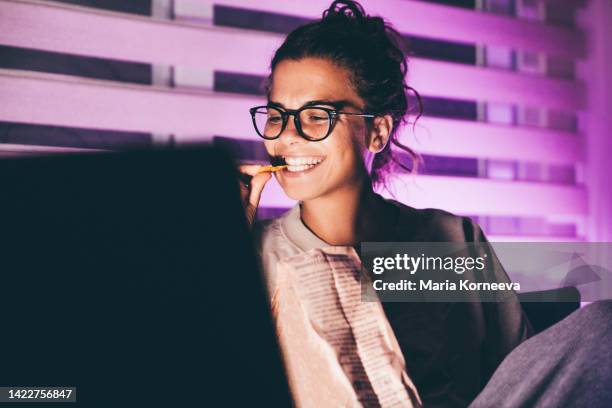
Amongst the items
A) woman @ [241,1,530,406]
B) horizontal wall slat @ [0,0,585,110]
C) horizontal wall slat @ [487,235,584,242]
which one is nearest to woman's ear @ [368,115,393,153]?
woman @ [241,1,530,406]

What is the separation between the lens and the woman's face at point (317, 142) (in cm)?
121

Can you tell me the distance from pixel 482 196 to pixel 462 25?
26.6 inches

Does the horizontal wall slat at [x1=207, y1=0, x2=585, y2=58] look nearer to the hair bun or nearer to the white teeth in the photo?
the hair bun

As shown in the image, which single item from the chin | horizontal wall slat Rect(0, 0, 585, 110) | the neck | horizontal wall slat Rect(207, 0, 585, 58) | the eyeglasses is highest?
horizontal wall slat Rect(207, 0, 585, 58)

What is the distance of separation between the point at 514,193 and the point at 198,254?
81.4 inches

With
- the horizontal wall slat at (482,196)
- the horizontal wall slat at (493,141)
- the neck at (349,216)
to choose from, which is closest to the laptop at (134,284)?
the neck at (349,216)

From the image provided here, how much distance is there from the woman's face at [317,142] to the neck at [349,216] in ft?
0.10

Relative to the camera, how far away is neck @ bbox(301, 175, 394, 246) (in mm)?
1268

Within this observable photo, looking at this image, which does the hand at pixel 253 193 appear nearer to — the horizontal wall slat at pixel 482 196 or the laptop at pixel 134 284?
the horizontal wall slat at pixel 482 196

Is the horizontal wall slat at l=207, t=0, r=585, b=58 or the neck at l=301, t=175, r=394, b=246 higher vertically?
the horizontal wall slat at l=207, t=0, r=585, b=58

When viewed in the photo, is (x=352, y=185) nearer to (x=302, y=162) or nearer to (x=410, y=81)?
(x=302, y=162)

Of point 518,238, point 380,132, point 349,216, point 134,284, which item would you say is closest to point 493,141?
point 518,238

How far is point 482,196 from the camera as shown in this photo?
2174 mm

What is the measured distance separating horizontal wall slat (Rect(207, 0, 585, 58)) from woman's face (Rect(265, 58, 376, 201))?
69 cm
